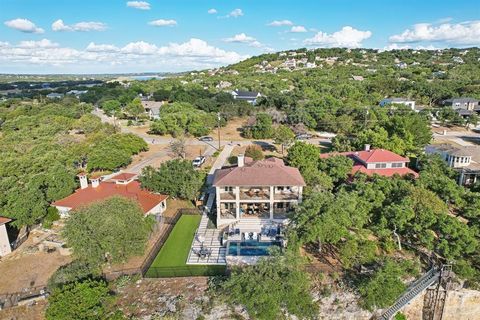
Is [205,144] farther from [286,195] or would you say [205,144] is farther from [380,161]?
[286,195]

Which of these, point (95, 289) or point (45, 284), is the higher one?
point (95, 289)

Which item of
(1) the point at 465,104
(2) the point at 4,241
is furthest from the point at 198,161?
(1) the point at 465,104

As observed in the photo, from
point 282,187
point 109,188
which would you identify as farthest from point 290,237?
point 109,188

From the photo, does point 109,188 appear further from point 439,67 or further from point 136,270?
point 439,67

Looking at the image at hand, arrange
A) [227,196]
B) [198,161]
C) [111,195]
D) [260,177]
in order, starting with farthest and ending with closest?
[198,161], [111,195], [227,196], [260,177]

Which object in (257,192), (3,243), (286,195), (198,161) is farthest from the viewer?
(198,161)

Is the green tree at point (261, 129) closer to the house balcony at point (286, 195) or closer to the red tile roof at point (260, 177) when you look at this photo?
the red tile roof at point (260, 177)

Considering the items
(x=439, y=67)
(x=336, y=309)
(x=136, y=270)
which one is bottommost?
(x=336, y=309)
